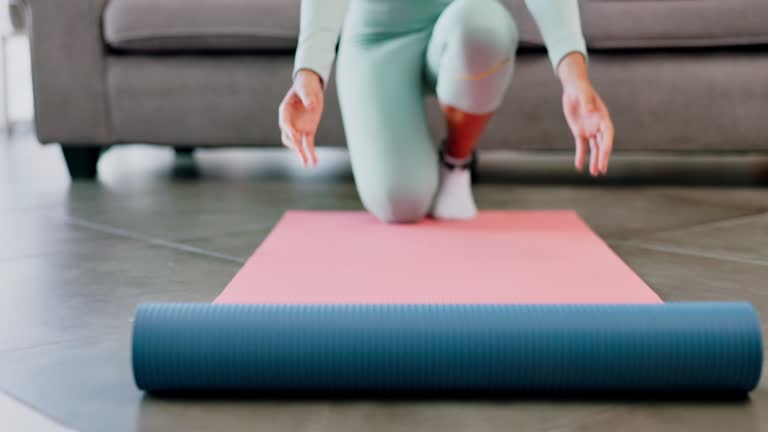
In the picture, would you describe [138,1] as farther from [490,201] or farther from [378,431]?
[378,431]

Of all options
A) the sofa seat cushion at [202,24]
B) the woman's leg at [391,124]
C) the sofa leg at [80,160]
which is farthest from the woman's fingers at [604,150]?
the sofa leg at [80,160]

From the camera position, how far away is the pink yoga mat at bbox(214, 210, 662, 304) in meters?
1.26

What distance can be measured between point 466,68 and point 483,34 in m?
0.08

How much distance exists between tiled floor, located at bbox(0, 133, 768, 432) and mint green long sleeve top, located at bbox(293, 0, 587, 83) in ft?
1.26

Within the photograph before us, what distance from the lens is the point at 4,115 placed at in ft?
14.3

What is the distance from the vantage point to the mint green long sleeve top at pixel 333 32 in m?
1.31

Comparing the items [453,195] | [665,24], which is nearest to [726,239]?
[453,195]

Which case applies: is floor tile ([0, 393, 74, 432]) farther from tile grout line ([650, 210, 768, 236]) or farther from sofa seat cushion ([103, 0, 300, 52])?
sofa seat cushion ([103, 0, 300, 52])

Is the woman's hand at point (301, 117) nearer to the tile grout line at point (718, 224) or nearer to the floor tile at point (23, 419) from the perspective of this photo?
the floor tile at point (23, 419)

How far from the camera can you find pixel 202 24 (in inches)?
96.0

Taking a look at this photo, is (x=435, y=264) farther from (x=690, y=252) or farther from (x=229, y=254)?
(x=690, y=252)

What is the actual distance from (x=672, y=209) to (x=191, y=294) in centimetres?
127

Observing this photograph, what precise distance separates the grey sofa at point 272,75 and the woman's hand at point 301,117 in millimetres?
1201

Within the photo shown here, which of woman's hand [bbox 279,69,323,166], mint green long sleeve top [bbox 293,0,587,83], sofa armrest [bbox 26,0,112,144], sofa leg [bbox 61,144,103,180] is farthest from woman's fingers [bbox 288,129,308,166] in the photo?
sofa leg [bbox 61,144,103,180]
